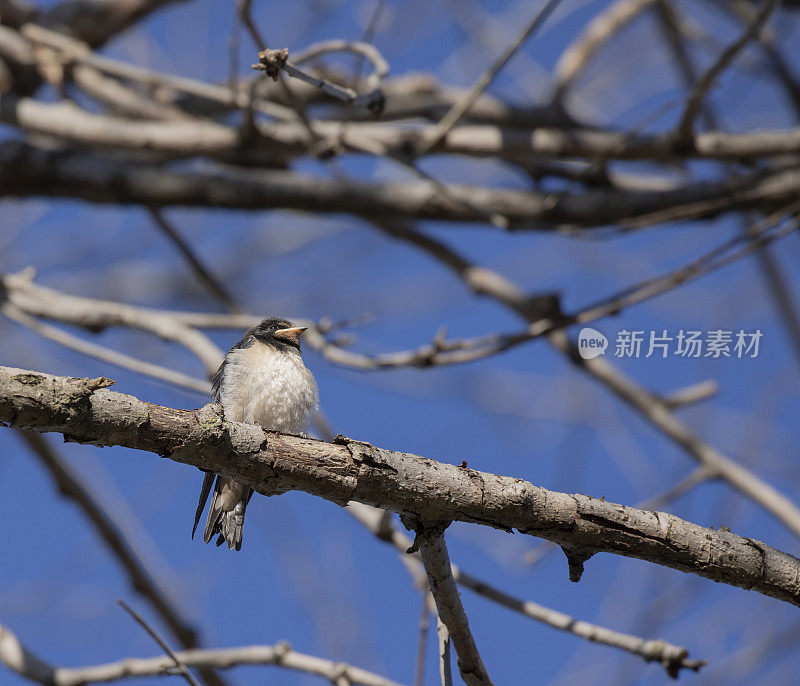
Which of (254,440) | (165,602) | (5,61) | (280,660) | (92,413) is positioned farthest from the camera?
(5,61)

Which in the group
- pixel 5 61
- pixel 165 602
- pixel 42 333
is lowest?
pixel 165 602

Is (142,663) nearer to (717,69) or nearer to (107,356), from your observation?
(107,356)

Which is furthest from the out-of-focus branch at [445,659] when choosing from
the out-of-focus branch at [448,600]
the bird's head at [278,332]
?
the bird's head at [278,332]

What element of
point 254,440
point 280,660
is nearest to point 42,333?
point 280,660

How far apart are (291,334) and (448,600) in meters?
2.63

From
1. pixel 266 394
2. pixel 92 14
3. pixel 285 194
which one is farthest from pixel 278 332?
pixel 92 14

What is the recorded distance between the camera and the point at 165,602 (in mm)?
5270

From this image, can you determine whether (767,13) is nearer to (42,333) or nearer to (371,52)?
(371,52)

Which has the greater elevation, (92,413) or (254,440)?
(254,440)

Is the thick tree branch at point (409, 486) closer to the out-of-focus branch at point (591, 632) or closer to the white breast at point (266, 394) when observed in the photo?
the out-of-focus branch at point (591, 632)

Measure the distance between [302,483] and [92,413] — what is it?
0.67 m

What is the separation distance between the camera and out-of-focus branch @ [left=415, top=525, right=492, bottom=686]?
2.67m

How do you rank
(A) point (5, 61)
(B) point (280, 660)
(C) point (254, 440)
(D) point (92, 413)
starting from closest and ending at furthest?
1. (D) point (92, 413)
2. (C) point (254, 440)
3. (B) point (280, 660)
4. (A) point (5, 61)

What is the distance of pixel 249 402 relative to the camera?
13.8ft
